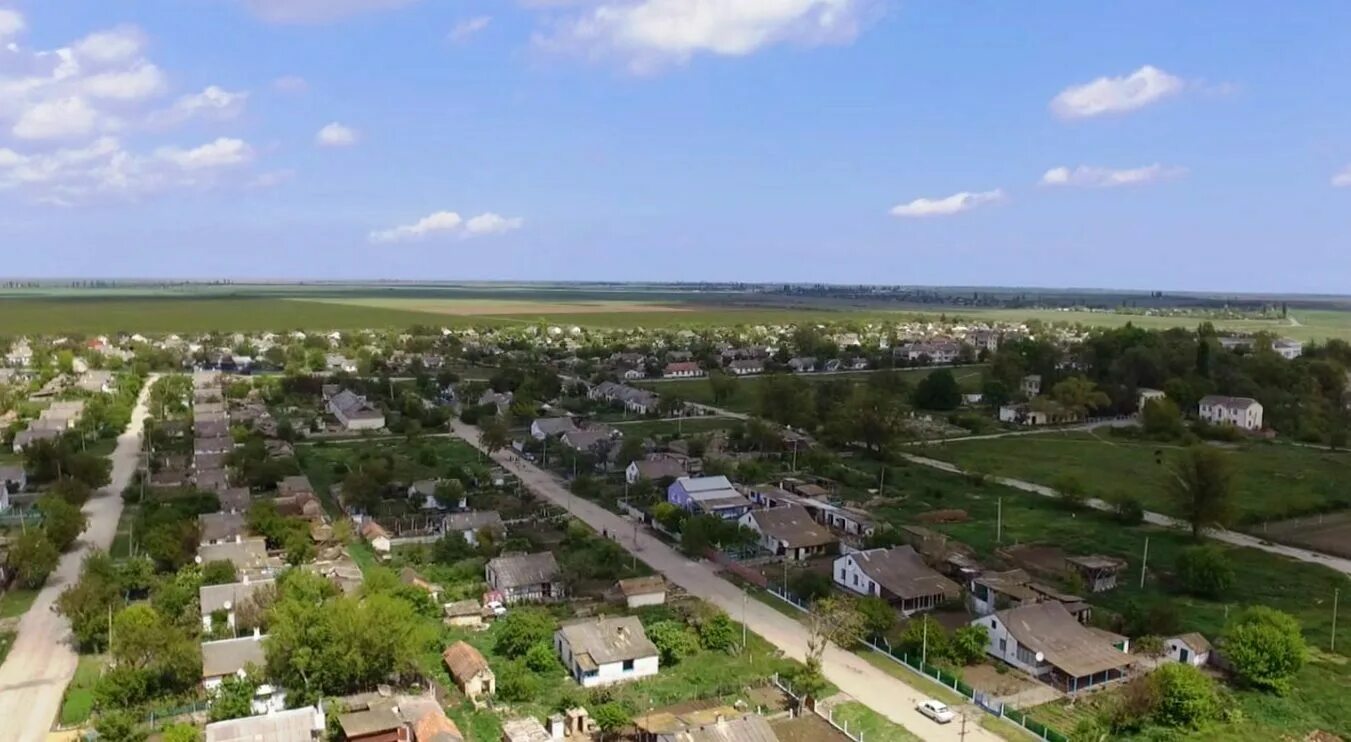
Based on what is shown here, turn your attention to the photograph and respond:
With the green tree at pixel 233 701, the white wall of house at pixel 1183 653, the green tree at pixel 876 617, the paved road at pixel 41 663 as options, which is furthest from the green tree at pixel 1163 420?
the paved road at pixel 41 663

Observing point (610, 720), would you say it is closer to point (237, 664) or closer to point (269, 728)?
point (269, 728)

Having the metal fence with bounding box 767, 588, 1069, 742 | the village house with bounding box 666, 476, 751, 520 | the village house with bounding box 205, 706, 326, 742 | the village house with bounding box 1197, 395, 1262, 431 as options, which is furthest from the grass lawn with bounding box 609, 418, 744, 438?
the village house with bounding box 205, 706, 326, 742

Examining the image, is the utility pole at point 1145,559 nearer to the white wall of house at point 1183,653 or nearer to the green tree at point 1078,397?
the white wall of house at point 1183,653

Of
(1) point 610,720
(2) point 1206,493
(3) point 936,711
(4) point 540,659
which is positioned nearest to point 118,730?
(4) point 540,659

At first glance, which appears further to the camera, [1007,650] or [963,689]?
[1007,650]

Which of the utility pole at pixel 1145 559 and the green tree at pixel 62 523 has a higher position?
the green tree at pixel 62 523

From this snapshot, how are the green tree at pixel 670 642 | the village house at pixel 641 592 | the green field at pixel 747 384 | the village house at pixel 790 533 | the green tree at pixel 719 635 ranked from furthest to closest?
the green field at pixel 747 384 → the village house at pixel 790 533 → the village house at pixel 641 592 → the green tree at pixel 719 635 → the green tree at pixel 670 642

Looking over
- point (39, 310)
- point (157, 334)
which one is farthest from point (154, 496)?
point (39, 310)

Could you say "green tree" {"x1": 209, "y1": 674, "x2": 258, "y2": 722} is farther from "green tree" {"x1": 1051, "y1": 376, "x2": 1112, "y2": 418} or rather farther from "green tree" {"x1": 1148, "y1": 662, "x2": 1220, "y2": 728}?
"green tree" {"x1": 1051, "y1": 376, "x2": 1112, "y2": 418}
